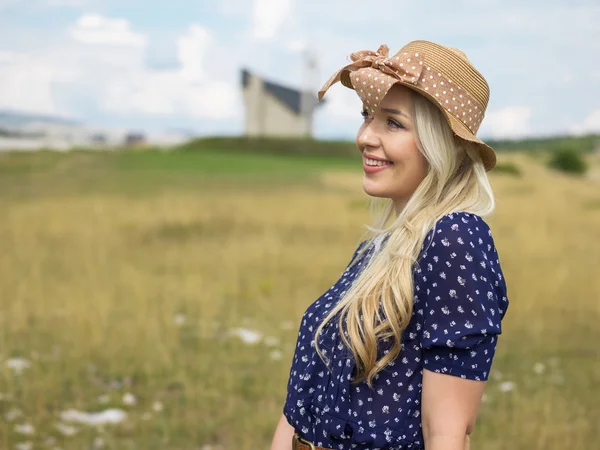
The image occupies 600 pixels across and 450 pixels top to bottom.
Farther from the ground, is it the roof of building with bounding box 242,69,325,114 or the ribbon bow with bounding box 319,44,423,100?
the ribbon bow with bounding box 319,44,423,100

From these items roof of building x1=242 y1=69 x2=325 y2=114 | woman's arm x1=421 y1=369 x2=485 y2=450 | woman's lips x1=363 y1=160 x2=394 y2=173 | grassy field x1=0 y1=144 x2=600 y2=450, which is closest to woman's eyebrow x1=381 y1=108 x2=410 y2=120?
woman's lips x1=363 y1=160 x2=394 y2=173

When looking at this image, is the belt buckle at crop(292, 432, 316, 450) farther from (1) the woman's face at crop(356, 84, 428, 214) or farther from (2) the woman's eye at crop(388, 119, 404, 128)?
(2) the woman's eye at crop(388, 119, 404, 128)

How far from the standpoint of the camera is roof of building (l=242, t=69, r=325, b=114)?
149 feet

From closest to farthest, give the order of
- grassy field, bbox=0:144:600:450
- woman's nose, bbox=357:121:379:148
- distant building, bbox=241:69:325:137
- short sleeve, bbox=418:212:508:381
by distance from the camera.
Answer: short sleeve, bbox=418:212:508:381, woman's nose, bbox=357:121:379:148, grassy field, bbox=0:144:600:450, distant building, bbox=241:69:325:137

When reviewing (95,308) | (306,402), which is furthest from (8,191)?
(306,402)

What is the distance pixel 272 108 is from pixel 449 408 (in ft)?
146

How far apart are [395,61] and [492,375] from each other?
4.65m

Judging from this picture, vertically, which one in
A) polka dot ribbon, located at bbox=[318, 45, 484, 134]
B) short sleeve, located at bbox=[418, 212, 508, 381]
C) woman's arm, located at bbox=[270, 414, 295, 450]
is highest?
polka dot ribbon, located at bbox=[318, 45, 484, 134]

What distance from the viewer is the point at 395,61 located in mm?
2098

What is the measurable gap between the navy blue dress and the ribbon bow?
0.41 meters

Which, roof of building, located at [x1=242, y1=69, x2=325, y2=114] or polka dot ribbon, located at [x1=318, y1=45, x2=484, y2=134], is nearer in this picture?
polka dot ribbon, located at [x1=318, y1=45, x2=484, y2=134]

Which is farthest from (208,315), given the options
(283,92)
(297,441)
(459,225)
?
(283,92)

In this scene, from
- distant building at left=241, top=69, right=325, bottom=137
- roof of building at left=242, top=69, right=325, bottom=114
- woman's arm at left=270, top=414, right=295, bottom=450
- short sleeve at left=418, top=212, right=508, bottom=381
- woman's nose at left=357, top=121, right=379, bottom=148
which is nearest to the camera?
short sleeve at left=418, top=212, right=508, bottom=381

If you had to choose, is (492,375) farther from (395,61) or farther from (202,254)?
(202,254)
